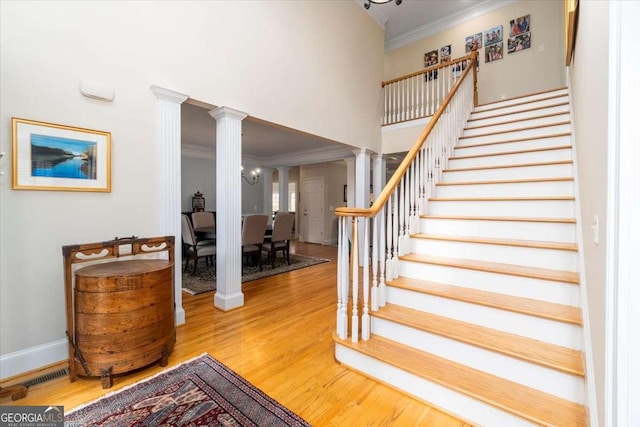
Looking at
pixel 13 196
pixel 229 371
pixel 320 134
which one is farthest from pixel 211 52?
pixel 229 371

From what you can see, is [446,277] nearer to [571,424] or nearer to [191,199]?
[571,424]

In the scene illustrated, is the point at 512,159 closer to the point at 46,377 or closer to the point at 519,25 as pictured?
the point at 519,25

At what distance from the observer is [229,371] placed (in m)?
1.94

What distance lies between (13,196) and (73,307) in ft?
2.81

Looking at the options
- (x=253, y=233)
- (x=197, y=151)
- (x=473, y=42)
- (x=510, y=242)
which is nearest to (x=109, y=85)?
(x=253, y=233)

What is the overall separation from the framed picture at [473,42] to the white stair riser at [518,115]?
236 cm

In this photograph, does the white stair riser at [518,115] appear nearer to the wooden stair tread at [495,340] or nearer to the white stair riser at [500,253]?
the white stair riser at [500,253]

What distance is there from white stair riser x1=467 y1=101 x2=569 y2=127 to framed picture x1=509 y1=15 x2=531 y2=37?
7.89ft

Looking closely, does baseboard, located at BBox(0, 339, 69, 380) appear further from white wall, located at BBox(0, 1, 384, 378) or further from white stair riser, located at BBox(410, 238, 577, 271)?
white stair riser, located at BBox(410, 238, 577, 271)

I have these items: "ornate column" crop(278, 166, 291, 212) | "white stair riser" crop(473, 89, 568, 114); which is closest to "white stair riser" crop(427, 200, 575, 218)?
"white stair riser" crop(473, 89, 568, 114)

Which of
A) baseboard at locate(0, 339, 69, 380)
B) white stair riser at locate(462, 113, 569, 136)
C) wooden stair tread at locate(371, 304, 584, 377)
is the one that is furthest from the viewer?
white stair riser at locate(462, 113, 569, 136)

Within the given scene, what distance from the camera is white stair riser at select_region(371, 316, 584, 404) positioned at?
138 cm

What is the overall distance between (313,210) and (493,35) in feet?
19.8

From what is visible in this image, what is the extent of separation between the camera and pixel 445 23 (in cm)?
575
